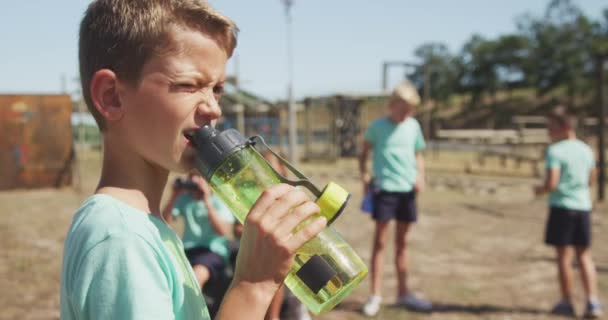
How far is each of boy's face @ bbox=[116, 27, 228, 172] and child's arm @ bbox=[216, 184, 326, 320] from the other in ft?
0.78

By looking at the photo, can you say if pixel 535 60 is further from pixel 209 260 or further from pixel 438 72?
pixel 209 260

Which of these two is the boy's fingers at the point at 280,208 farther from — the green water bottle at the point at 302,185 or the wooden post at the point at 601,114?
the wooden post at the point at 601,114

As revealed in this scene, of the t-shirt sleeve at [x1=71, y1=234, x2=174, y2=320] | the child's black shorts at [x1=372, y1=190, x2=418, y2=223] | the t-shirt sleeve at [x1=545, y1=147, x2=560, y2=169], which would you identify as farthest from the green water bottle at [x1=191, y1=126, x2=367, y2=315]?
the t-shirt sleeve at [x1=545, y1=147, x2=560, y2=169]

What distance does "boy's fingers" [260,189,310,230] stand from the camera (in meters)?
0.95

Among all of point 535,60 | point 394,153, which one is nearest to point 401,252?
point 394,153

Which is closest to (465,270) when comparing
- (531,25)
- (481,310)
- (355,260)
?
(481,310)

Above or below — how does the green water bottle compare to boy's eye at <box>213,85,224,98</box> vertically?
below

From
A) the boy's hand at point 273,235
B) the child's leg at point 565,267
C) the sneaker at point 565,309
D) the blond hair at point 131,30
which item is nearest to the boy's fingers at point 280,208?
the boy's hand at point 273,235

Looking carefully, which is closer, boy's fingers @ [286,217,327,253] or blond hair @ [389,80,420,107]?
boy's fingers @ [286,217,327,253]

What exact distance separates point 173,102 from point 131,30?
0.17 metres

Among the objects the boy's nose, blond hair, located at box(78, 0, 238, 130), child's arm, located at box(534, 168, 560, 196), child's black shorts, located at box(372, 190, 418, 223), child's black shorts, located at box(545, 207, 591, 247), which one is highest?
blond hair, located at box(78, 0, 238, 130)

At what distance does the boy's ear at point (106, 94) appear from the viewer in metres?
1.07

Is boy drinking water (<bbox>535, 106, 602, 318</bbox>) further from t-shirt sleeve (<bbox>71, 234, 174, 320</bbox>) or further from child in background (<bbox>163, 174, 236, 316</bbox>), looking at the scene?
t-shirt sleeve (<bbox>71, 234, 174, 320</bbox>)

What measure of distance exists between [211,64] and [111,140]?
0.89 feet
